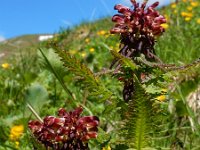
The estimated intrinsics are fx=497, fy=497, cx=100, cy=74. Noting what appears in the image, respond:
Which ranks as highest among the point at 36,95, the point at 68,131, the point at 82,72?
the point at 36,95

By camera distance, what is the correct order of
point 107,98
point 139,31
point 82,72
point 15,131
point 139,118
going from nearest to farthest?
point 139,118 < point 82,72 < point 107,98 < point 139,31 < point 15,131

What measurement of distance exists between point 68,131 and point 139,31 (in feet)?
1.22

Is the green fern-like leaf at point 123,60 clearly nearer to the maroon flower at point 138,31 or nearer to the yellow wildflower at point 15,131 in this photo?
the maroon flower at point 138,31

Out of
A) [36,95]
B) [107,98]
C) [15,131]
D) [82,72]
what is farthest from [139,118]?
[36,95]

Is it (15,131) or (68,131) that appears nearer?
(68,131)

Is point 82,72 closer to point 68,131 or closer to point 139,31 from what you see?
point 68,131

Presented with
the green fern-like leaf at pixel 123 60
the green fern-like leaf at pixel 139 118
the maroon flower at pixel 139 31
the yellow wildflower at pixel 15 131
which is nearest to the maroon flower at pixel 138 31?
the maroon flower at pixel 139 31

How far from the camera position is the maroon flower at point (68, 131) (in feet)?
4.47

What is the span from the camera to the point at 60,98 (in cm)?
471

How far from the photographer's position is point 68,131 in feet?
4.51

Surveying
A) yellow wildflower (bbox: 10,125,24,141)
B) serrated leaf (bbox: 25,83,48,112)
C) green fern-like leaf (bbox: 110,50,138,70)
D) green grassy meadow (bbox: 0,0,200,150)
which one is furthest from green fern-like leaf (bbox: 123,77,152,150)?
serrated leaf (bbox: 25,83,48,112)

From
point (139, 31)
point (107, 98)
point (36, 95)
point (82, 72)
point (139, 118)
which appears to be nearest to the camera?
point (139, 118)

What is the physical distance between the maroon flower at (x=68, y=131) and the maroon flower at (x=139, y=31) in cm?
24

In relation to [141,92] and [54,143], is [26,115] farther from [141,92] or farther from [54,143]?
[141,92]
